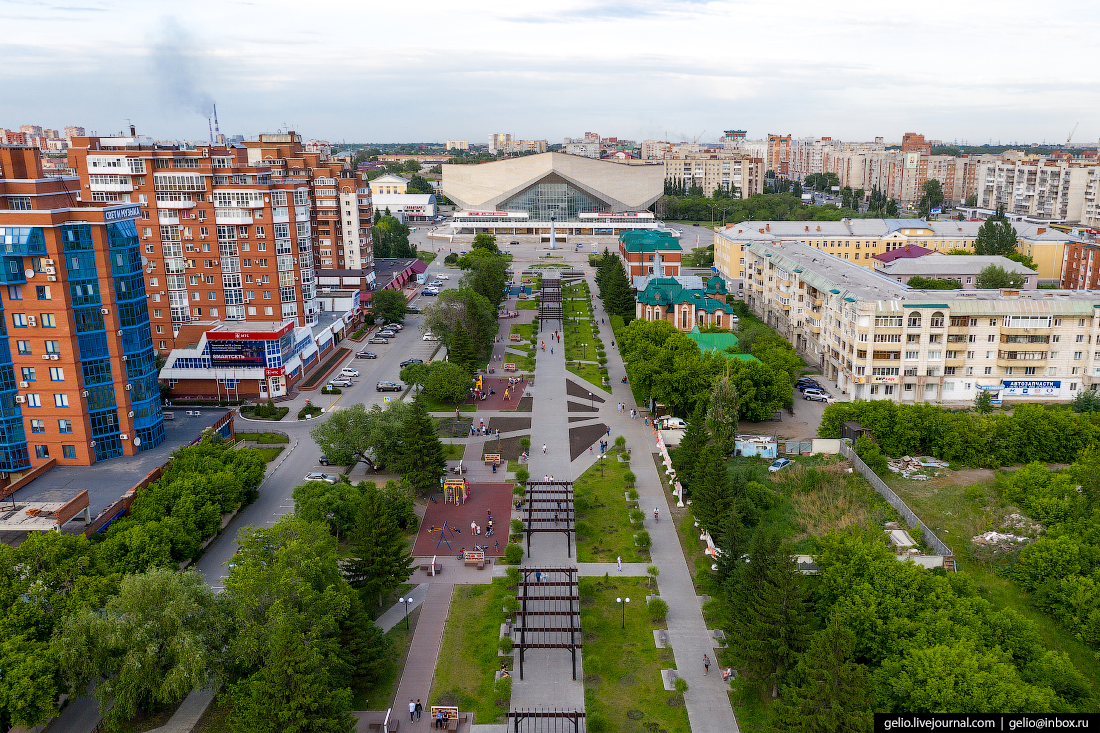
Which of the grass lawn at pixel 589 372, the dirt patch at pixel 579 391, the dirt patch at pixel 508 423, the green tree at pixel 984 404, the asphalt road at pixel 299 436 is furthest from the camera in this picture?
the grass lawn at pixel 589 372

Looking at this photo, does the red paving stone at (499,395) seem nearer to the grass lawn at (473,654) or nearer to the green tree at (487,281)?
the green tree at (487,281)

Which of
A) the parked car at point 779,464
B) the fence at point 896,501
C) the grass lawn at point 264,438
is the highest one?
the grass lawn at point 264,438

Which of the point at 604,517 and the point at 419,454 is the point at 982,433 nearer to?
the point at 604,517

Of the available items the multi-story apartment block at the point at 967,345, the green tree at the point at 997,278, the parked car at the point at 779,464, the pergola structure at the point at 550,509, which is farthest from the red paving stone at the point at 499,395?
the green tree at the point at 997,278

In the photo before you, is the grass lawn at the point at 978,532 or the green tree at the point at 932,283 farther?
the green tree at the point at 932,283

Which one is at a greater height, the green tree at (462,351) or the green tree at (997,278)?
the green tree at (997,278)

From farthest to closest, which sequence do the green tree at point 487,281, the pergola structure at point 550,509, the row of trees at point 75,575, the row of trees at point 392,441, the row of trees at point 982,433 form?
the green tree at point 487,281 → the row of trees at point 982,433 → the row of trees at point 392,441 → the pergola structure at point 550,509 → the row of trees at point 75,575

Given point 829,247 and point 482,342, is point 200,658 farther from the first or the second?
point 829,247

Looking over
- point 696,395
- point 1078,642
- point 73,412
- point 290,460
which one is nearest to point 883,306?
point 696,395
